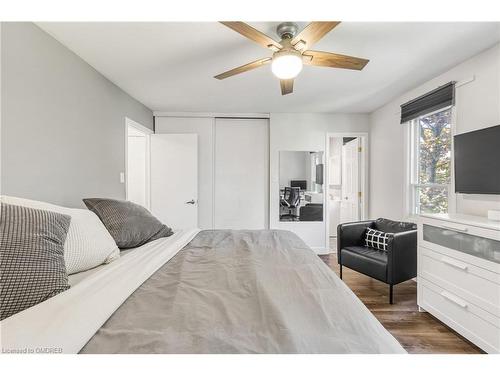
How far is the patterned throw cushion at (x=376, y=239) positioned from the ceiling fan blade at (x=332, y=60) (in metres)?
1.91

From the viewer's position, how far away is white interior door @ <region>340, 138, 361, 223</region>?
4.27 meters

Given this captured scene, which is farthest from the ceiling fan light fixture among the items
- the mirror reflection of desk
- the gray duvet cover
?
the mirror reflection of desk

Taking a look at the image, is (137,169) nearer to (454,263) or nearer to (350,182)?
(350,182)

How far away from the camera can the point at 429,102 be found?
2711 millimetres

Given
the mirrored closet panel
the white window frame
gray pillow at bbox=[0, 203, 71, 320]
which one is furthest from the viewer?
the mirrored closet panel

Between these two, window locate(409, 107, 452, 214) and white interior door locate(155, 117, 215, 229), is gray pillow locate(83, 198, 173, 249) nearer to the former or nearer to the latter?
white interior door locate(155, 117, 215, 229)

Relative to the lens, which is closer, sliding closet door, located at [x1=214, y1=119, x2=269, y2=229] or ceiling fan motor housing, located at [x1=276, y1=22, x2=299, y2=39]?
ceiling fan motor housing, located at [x1=276, y1=22, x2=299, y2=39]

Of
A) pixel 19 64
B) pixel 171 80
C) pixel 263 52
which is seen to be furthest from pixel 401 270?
pixel 19 64

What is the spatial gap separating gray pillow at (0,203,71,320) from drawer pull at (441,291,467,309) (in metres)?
2.49

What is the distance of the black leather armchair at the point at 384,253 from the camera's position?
2.38 metres

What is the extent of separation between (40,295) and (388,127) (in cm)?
415

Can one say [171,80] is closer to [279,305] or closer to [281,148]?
[281,148]

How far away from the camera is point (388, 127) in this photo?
3.62 m

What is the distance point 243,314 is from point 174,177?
10.6ft
